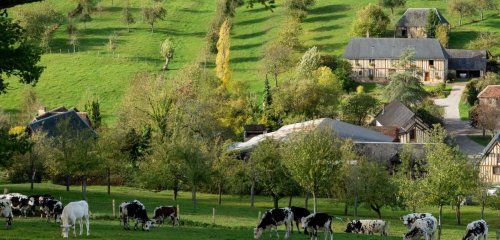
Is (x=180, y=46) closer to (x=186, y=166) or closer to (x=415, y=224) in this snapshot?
(x=186, y=166)

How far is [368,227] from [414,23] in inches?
3837

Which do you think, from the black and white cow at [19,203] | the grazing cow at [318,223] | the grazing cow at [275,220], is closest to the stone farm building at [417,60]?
the black and white cow at [19,203]

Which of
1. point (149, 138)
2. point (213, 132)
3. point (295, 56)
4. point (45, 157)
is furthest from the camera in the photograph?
point (295, 56)

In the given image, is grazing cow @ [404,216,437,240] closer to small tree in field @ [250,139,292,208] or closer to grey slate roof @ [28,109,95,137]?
small tree in field @ [250,139,292,208]

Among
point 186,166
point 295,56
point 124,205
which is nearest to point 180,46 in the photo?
point 295,56

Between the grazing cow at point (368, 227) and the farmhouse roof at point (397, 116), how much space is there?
5469cm

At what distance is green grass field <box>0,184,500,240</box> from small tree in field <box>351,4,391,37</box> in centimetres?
6651

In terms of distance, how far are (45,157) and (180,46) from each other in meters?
69.1

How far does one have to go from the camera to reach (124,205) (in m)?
39.0

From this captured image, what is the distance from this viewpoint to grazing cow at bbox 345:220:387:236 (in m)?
45.9

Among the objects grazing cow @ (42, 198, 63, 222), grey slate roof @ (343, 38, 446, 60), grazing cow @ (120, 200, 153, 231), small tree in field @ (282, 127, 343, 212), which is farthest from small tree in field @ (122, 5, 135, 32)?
grazing cow @ (120, 200, 153, 231)

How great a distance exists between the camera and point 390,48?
12988cm

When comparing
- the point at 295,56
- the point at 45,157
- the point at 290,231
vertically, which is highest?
the point at 295,56

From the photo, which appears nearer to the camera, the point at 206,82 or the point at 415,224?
the point at 415,224
